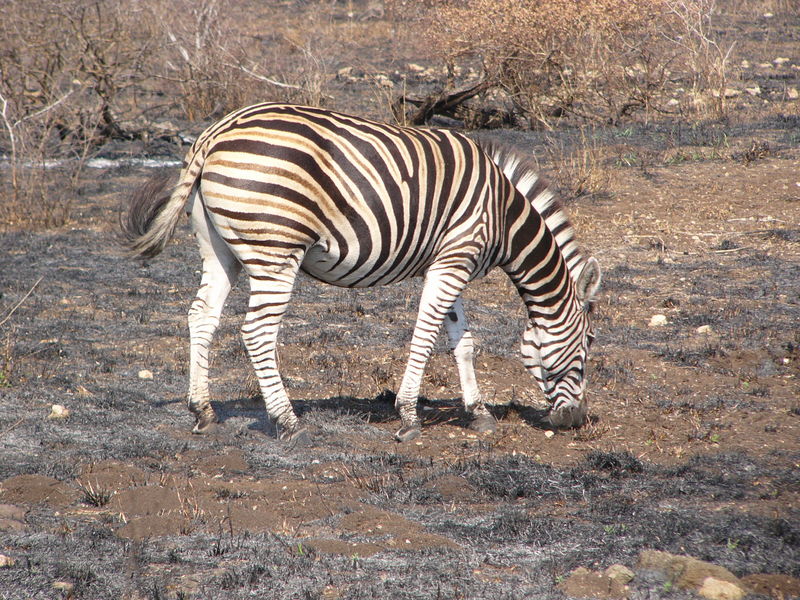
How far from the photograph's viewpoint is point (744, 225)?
38.0 feet

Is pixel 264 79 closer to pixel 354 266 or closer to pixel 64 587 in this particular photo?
pixel 354 266

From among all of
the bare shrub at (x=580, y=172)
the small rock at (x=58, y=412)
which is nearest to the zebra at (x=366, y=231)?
the small rock at (x=58, y=412)

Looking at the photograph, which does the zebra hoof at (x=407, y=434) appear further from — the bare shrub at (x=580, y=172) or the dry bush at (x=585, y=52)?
the dry bush at (x=585, y=52)

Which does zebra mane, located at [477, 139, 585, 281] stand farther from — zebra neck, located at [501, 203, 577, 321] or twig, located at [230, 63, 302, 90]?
twig, located at [230, 63, 302, 90]

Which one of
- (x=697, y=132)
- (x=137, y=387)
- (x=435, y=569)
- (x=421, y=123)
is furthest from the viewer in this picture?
(x=421, y=123)

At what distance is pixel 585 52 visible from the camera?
16062 mm

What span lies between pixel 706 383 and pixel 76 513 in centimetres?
499

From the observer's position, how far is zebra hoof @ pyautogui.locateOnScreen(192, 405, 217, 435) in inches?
237

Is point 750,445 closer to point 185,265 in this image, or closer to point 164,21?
point 185,265

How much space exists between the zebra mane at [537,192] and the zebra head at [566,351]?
182 mm

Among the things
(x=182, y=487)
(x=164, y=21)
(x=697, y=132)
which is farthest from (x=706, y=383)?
(x=164, y=21)

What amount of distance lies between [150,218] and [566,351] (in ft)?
9.86

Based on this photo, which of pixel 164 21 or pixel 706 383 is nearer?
pixel 706 383

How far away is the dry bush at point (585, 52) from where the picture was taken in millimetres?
15820
